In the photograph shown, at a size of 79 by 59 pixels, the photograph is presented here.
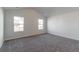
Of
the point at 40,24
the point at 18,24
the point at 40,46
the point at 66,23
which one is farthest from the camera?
the point at 40,24

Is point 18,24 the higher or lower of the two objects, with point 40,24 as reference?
lower

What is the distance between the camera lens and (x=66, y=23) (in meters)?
6.39

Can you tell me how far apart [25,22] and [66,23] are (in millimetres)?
3534

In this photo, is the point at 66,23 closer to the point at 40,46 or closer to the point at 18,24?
the point at 40,46

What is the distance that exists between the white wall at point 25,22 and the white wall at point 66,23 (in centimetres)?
188

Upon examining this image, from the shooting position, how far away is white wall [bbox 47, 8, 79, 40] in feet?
18.2

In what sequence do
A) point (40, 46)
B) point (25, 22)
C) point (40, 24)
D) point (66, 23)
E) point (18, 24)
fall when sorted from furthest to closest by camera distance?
point (40, 24), point (25, 22), point (18, 24), point (66, 23), point (40, 46)

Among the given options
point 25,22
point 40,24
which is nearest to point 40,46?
point 25,22

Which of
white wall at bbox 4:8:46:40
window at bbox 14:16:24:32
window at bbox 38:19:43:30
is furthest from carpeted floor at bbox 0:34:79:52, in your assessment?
window at bbox 38:19:43:30

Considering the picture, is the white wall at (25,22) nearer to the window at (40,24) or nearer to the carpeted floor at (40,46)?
the window at (40,24)

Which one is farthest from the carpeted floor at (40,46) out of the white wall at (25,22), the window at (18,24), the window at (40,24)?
the window at (40,24)

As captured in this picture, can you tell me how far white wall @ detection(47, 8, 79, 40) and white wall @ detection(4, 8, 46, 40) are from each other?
1.88 metres
